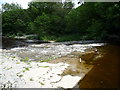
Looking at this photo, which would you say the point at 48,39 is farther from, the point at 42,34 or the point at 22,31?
the point at 22,31

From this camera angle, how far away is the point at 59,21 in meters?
20.3

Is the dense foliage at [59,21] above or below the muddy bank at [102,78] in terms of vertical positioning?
above

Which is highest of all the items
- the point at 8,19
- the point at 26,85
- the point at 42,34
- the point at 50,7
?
the point at 50,7

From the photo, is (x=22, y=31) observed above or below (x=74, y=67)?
above

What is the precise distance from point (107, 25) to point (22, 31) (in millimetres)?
23757

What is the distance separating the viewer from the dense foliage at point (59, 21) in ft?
16.4

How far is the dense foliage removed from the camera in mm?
4993

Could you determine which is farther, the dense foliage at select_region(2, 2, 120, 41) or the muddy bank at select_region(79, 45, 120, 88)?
the dense foliage at select_region(2, 2, 120, 41)

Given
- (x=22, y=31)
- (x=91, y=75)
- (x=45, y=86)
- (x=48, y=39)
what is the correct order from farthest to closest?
(x=22, y=31) → (x=48, y=39) → (x=91, y=75) → (x=45, y=86)

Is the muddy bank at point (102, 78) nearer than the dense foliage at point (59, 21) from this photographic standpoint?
Yes

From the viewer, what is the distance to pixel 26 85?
4500 millimetres

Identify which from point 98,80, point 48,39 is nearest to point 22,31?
point 48,39

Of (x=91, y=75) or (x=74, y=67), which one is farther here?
(x=74, y=67)

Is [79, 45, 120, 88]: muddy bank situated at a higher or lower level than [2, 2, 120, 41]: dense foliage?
lower
